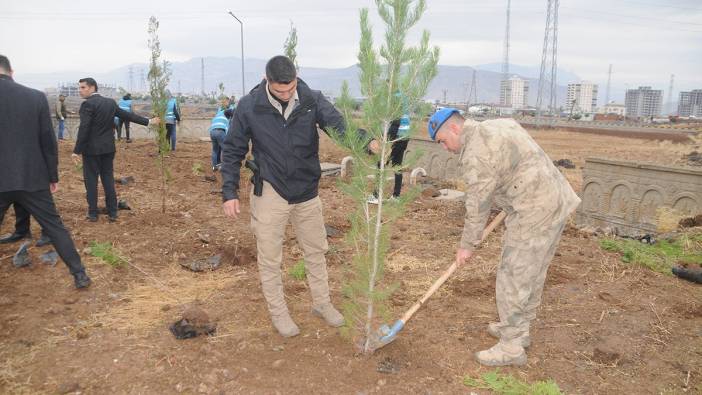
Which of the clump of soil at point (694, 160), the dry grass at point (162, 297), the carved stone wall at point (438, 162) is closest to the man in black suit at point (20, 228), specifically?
the dry grass at point (162, 297)

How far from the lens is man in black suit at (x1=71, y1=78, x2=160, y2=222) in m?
6.34

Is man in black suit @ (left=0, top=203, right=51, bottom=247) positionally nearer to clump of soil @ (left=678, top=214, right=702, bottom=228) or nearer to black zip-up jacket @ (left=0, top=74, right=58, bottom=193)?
black zip-up jacket @ (left=0, top=74, right=58, bottom=193)

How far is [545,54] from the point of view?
48.2 metres

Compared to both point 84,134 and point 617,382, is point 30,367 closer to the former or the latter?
point 84,134

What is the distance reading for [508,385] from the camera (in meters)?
3.29

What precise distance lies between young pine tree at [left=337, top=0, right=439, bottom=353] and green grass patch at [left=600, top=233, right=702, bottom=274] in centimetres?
402

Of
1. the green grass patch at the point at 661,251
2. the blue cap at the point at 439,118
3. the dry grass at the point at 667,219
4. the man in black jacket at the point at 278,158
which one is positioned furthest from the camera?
the dry grass at the point at 667,219

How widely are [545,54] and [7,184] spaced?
169ft

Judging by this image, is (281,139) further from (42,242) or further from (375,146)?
(42,242)

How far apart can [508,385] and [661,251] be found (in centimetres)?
438

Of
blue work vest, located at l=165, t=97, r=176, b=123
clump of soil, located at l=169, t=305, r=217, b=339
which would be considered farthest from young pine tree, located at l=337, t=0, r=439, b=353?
blue work vest, located at l=165, t=97, r=176, b=123

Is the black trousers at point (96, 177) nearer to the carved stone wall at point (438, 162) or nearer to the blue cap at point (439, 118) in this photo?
the blue cap at point (439, 118)

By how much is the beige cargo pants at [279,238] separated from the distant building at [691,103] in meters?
176

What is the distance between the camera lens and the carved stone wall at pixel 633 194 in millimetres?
7867
